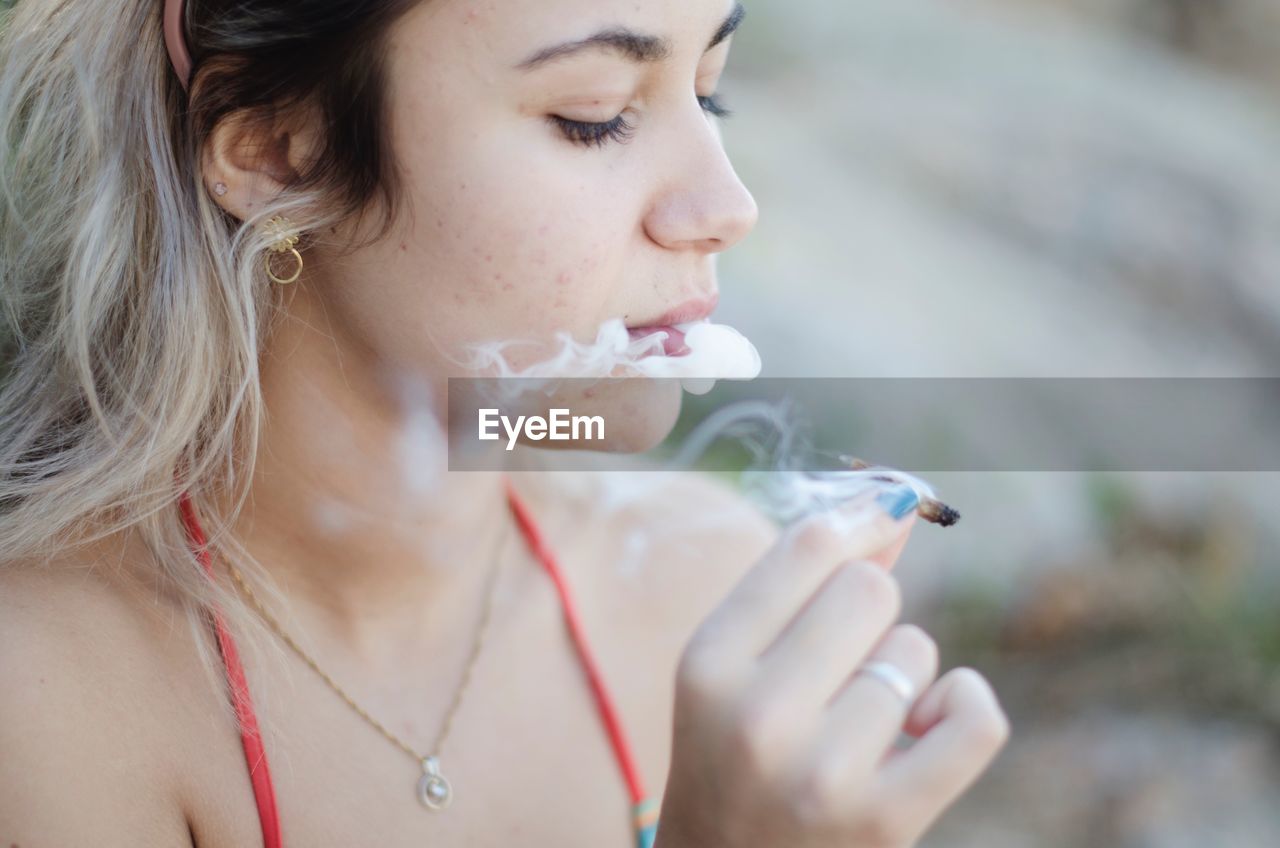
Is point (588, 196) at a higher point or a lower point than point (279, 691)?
higher

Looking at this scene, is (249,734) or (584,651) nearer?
(249,734)

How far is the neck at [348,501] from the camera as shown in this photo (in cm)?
165

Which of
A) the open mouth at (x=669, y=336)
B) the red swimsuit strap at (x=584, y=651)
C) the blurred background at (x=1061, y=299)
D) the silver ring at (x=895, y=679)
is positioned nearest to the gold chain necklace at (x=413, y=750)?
the red swimsuit strap at (x=584, y=651)

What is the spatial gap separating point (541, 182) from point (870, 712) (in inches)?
31.6

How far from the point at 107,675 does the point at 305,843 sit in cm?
37

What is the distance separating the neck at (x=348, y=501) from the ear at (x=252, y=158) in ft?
0.54

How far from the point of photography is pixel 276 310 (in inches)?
65.2

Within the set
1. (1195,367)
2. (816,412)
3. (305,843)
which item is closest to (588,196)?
(305,843)

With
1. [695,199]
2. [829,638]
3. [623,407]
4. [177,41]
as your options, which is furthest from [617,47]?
[829,638]

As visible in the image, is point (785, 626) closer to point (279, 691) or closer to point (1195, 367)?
point (279, 691)

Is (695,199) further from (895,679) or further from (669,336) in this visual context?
(895,679)

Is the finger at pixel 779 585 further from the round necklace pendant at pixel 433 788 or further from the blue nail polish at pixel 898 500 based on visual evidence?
the round necklace pendant at pixel 433 788

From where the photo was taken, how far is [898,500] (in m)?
1.24

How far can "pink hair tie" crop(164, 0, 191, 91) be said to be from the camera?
1.53m
